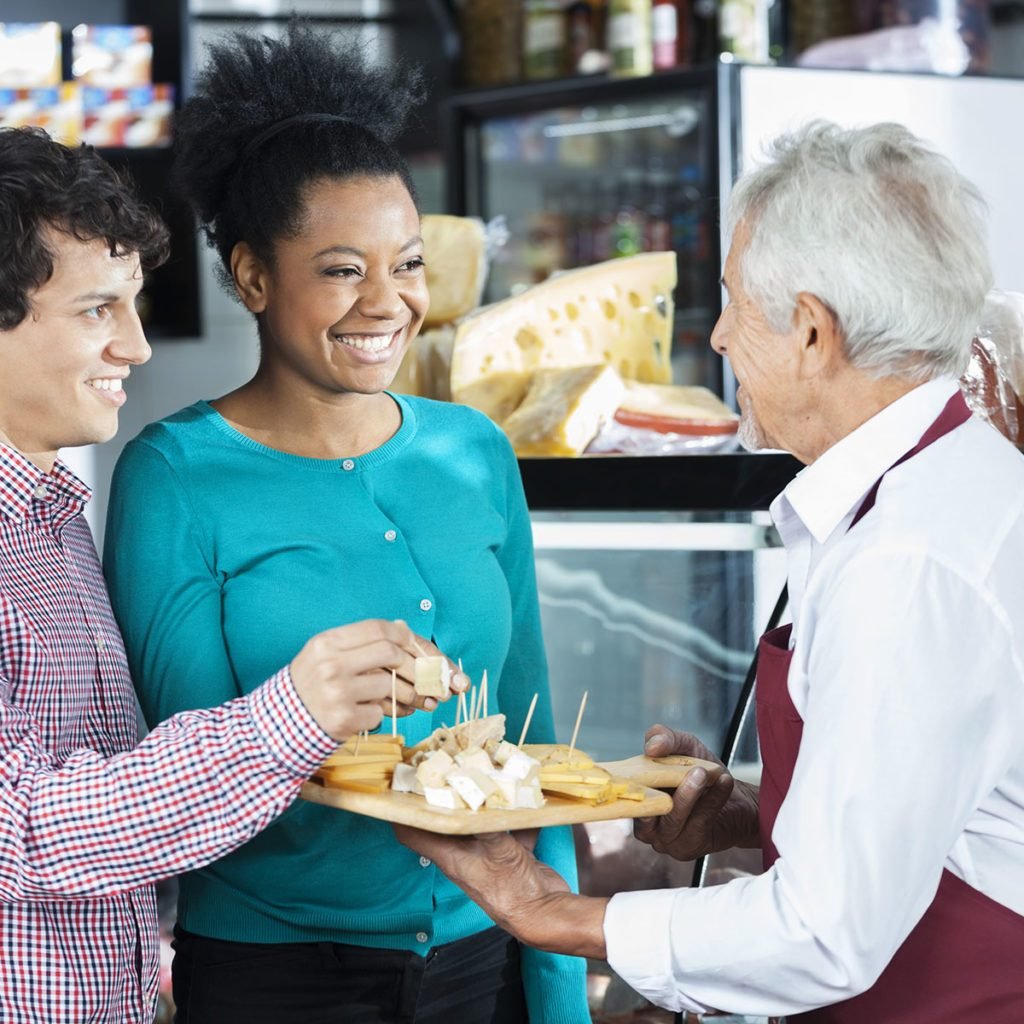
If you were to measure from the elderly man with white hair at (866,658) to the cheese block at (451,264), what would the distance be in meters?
1.20

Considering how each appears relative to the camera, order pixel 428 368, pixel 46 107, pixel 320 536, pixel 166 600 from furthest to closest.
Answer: pixel 46 107, pixel 428 368, pixel 320 536, pixel 166 600

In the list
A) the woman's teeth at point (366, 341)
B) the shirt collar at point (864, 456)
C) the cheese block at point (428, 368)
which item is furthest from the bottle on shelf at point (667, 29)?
the shirt collar at point (864, 456)

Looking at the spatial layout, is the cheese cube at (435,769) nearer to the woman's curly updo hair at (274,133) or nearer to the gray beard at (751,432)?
the gray beard at (751,432)

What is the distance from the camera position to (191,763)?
118cm

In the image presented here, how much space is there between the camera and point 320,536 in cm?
156

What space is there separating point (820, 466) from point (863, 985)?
434 millimetres

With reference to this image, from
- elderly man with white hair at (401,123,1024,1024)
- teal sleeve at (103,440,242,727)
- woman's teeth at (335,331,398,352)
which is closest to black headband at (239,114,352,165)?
woman's teeth at (335,331,398,352)

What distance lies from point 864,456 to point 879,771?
11.3 inches

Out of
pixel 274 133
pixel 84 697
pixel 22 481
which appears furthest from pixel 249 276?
pixel 84 697

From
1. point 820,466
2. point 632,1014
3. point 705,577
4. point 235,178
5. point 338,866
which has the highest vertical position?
point 235,178

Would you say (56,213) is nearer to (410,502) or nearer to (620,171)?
(410,502)

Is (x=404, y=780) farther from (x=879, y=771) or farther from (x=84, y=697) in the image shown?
(x=879, y=771)

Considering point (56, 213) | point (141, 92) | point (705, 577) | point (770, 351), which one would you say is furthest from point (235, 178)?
point (141, 92)

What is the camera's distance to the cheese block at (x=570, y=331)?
2.31 metres
